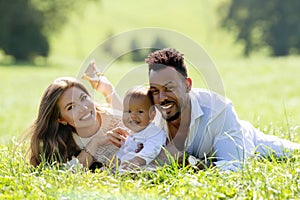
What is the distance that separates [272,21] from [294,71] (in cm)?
3170

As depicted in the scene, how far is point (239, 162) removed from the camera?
13.5 ft

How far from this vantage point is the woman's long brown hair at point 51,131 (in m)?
4.93

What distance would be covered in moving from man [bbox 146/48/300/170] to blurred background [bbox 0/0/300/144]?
0.75 meters

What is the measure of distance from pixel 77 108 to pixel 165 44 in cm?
440

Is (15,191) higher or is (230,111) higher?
(230,111)

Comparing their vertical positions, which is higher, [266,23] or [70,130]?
[266,23]

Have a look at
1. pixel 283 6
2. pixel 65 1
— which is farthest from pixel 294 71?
pixel 283 6

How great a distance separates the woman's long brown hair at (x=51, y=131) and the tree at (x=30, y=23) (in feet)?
106

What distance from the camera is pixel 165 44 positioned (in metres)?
9.09

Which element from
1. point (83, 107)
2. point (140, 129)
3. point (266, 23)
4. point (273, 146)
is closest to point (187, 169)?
point (140, 129)

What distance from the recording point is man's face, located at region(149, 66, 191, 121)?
441 cm

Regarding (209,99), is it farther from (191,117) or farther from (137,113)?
(137,113)

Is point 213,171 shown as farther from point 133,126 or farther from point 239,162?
point 133,126

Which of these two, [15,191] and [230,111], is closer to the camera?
[15,191]
